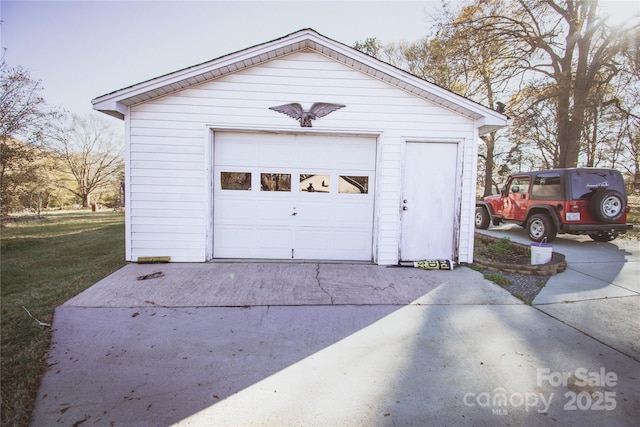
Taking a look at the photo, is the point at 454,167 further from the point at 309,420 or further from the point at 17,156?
the point at 17,156

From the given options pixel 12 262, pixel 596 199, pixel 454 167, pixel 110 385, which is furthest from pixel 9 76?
pixel 596 199

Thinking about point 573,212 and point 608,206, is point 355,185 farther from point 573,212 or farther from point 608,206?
point 608,206

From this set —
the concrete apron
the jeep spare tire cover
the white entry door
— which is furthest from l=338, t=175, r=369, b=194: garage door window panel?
the jeep spare tire cover

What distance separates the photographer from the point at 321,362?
9.84 ft

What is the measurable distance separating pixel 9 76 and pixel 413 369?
12015 mm

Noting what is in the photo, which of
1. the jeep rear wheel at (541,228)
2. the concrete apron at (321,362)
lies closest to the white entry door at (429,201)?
the concrete apron at (321,362)

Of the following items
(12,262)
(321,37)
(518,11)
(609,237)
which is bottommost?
(12,262)

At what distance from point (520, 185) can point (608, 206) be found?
2.38 metres

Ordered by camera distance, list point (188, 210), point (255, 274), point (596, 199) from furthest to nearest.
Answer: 1. point (596, 199)
2. point (188, 210)
3. point (255, 274)

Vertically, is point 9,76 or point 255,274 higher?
point 9,76

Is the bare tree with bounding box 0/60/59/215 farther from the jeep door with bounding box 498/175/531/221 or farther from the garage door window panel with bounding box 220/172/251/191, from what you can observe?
the jeep door with bounding box 498/175/531/221

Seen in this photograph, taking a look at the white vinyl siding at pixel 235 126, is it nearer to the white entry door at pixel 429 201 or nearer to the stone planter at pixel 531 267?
the white entry door at pixel 429 201

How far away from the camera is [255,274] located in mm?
5590

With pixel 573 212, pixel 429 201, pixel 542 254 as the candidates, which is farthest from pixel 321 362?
pixel 573 212
